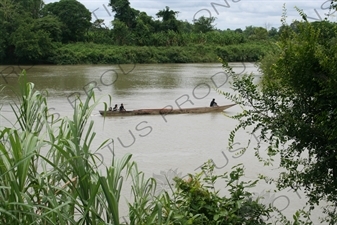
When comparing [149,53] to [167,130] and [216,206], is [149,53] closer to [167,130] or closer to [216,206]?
[167,130]

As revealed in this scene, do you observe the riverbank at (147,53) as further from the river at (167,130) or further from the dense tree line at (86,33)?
the river at (167,130)

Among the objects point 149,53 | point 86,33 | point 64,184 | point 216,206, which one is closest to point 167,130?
point 216,206

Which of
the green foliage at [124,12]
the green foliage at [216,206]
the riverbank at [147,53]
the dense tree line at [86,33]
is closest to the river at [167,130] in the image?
the green foliage at [216,206]

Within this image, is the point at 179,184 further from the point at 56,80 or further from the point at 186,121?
the point at 56,80

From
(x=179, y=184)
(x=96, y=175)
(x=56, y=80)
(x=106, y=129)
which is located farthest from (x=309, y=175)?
(x=56, y=80)

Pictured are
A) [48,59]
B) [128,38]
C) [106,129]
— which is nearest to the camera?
[106,129]

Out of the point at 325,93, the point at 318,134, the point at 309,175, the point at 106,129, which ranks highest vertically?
the point at 325,93

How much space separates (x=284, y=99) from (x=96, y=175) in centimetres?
107

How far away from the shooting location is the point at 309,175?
2.08 m

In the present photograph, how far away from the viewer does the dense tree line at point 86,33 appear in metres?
21.3

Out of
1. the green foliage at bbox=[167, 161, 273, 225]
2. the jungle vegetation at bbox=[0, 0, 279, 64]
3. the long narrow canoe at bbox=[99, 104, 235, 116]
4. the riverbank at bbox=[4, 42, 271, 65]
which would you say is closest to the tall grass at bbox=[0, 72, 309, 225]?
the green foliage at bbox=[167, 161, 273, 225]

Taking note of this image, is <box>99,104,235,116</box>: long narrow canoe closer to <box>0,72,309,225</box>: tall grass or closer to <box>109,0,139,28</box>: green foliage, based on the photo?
<box>0,72,309,225</box>: tall grass

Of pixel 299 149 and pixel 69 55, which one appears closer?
pixel 299 149

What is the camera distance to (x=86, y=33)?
2600cm
